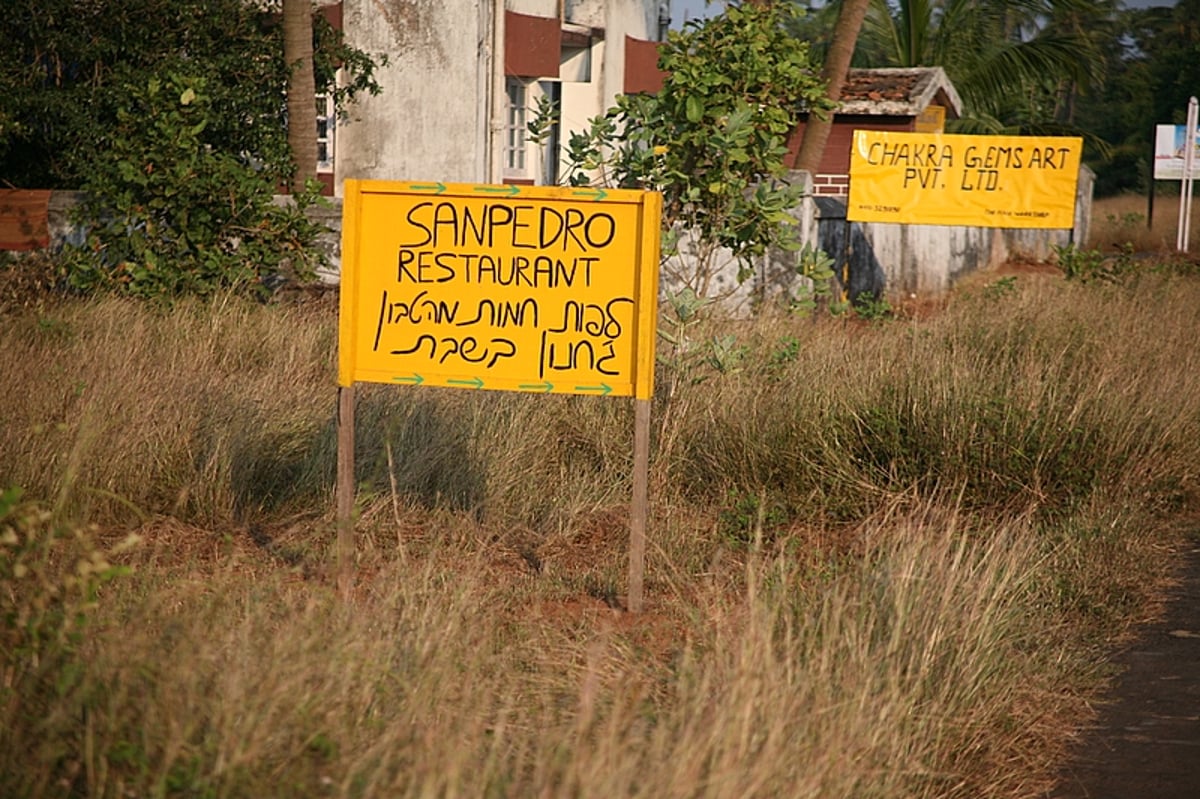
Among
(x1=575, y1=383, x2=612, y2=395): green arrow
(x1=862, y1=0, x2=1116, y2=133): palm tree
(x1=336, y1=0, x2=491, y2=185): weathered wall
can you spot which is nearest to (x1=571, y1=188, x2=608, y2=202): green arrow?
(x1=575, y1=383, x2=612, y2=395): green arrow

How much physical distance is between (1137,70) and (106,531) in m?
50.0

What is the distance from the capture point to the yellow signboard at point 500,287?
5430mm

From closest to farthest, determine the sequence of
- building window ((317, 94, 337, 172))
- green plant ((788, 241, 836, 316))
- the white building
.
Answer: green plant ((788, 241, 836, 316)) < the white building < building window ((317, 94, 337, 172))

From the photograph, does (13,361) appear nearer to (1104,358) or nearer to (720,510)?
(720,510)

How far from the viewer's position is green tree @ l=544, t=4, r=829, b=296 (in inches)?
311

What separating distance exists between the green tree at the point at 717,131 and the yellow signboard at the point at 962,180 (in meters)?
8.19

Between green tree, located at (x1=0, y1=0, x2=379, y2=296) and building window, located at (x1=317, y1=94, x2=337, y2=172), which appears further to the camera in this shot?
building window, located at (x1=317, y1=94, x2=337, y2=172)

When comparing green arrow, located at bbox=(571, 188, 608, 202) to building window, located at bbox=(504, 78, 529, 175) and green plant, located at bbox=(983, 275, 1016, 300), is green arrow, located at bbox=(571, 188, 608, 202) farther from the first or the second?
building window, located at bbox=(504, 78, 529, 175)

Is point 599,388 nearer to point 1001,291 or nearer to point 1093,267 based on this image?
point 1001,291

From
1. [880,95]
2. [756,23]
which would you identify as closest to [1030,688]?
[756,23]

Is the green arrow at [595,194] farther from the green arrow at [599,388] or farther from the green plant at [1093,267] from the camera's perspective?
the green plant at [1093,267]

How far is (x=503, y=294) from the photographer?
554 centimetres

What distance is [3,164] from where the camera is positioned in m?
15.4

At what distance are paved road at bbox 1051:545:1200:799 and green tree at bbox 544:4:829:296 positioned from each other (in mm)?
2954
